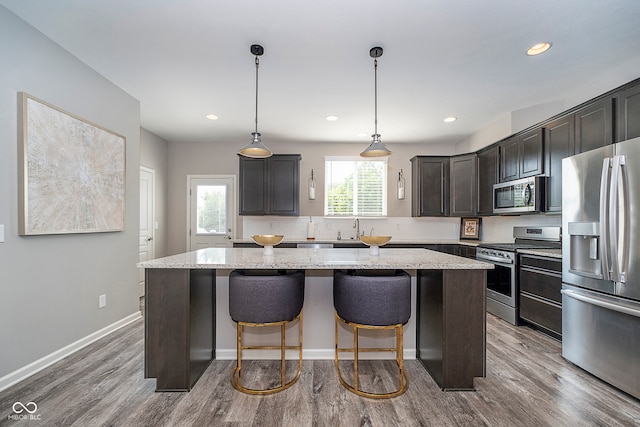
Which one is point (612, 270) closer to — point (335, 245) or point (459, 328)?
point (459, 328)

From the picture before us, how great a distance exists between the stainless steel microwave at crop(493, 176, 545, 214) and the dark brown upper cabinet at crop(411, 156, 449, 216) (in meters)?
0.93

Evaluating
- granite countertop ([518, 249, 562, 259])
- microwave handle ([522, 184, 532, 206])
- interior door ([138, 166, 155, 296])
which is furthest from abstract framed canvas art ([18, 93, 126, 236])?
microwave handle ([522, 184, 532, 206])

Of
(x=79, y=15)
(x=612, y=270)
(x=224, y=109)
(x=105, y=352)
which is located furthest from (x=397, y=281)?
(x=224, y=109)

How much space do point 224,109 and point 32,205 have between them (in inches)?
88.5

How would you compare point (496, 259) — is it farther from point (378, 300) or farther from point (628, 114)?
point (378, 300)

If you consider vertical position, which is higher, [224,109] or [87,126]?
[224,109]

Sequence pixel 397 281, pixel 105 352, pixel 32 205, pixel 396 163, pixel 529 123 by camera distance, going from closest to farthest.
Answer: pixel 397 281 → pixel 32 205 → pixel 105 352 → pixel 529 123 → pixel 396 163

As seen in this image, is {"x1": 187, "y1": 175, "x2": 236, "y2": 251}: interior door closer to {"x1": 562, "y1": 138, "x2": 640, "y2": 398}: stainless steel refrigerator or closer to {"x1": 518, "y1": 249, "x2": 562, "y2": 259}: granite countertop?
{"x1": 518, "y1": 249, "x2": 562, "y2": 259}: granite countertop

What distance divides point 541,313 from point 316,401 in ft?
8.42

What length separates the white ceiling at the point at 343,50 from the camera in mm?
1992

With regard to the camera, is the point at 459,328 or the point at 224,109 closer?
the point at 459,328

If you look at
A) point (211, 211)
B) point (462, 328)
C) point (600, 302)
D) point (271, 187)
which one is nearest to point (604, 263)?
point (600, 302)

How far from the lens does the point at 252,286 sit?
6.26ft

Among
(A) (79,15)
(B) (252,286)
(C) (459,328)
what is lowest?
(C) (459,328)
